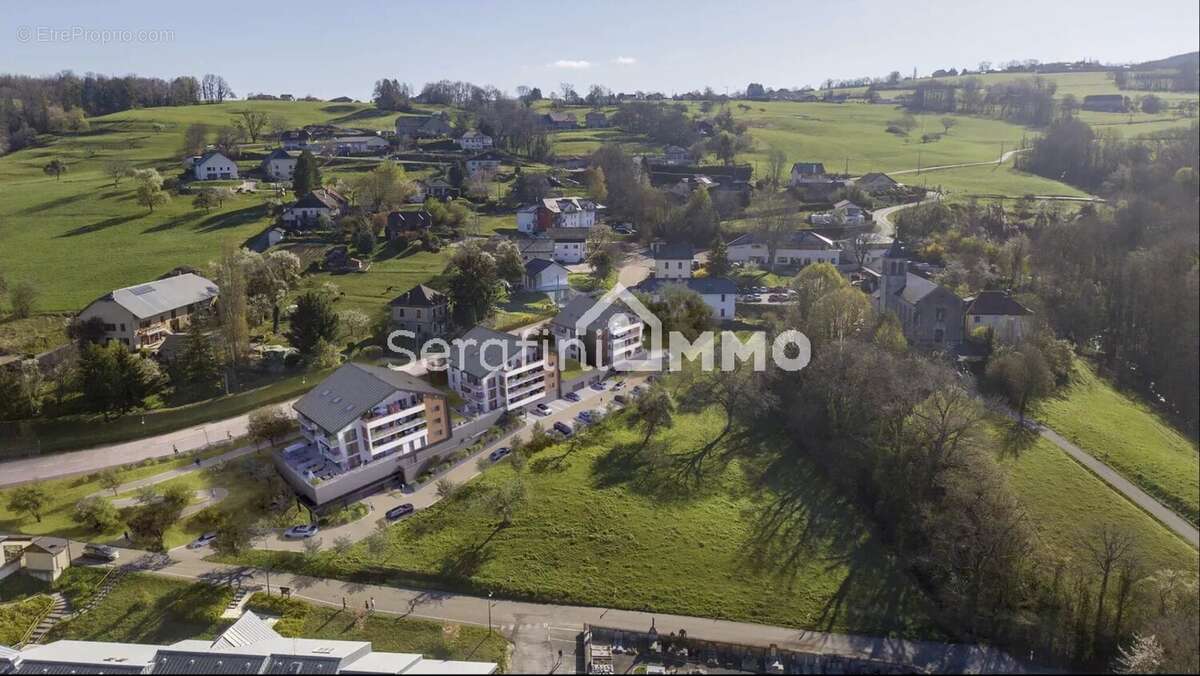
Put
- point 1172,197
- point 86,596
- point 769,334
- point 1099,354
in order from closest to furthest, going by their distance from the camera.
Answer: point 1172,197, point 86,596, point 1099,354, point 769,334

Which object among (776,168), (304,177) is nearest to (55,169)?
(304,177)

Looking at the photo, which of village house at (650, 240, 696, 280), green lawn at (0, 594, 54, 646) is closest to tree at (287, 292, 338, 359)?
green lawn at (0, 594, 54, 646)

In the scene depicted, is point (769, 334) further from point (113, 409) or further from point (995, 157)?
point (995, 157)

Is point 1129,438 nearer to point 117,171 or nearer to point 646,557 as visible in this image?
point 646,557

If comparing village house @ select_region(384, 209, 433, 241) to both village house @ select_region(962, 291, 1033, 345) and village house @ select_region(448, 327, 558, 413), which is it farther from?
village house @ select_region(962, 291, 1033, 345)

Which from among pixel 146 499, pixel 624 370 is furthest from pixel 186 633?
pixel 624 370

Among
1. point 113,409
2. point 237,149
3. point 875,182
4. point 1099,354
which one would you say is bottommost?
point 113,409
